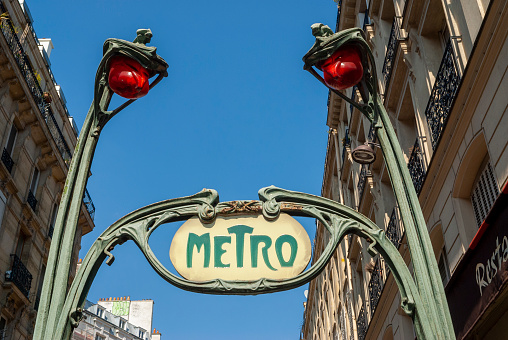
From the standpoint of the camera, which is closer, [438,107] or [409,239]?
[409,239]

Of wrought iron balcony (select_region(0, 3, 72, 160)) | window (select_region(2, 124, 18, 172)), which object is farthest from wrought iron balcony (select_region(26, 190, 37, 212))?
wrought iron balcony (select_region(0, 3, 72, 160))

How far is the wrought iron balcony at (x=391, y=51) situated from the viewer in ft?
44.6

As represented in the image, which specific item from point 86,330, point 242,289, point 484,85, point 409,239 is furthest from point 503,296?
point 86,330

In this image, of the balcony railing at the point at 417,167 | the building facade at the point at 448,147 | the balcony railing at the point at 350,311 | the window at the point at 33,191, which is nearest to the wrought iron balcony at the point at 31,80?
the window at the point at 33,191

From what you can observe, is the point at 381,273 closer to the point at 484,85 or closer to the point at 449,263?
the point at 449,263

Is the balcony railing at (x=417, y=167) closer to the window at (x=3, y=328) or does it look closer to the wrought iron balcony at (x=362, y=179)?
the wrought iron balcony at (x=362, y=179)

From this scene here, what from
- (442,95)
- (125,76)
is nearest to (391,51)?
(442,95)

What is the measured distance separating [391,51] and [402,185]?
36.1 ft

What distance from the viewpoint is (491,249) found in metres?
7.04

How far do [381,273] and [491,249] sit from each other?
9306mm

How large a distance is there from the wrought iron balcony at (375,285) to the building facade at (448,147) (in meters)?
0.03

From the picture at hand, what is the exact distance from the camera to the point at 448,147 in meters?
9.95

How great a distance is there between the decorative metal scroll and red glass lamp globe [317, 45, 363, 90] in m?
0.93

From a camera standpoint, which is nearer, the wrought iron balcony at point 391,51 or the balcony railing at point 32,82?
the wrought iron balcony at point 391,51
